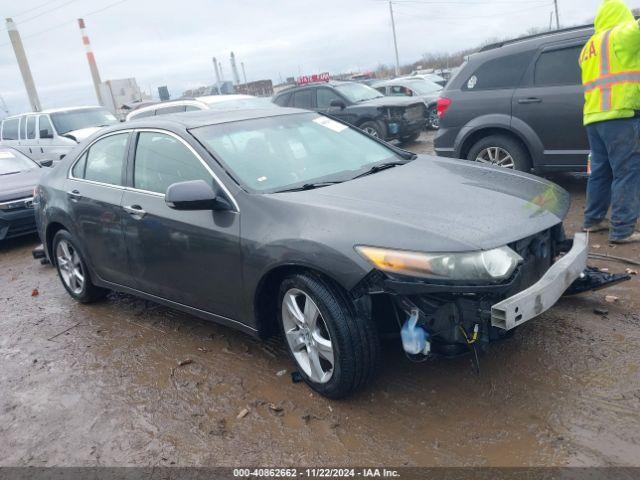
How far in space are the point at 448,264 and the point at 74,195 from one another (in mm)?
3368

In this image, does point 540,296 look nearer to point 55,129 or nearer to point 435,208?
point 435,208

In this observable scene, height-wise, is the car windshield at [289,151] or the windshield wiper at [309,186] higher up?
the car windshield at [289,151]

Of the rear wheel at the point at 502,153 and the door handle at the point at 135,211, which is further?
the rear wheel at the point at 502,153

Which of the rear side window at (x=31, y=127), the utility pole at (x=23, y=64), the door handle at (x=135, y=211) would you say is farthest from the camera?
the utility pole at (x=23, y=64)

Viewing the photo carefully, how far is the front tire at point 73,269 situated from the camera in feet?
15.7

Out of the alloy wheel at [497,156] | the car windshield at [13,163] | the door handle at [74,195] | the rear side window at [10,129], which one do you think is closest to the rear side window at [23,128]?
the rear side window at [10,129]

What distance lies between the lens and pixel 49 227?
5.08m

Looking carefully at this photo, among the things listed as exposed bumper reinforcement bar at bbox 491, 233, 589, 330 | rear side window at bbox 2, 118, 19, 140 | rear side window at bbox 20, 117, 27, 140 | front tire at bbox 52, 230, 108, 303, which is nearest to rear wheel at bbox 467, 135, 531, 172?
exposed bumper reinforcement bar at bbox 491, 233, 589, 330

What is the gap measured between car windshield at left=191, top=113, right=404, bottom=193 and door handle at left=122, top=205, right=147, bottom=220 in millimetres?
670

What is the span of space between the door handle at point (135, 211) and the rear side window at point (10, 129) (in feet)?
40.4

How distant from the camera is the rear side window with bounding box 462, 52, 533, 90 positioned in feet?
20.7

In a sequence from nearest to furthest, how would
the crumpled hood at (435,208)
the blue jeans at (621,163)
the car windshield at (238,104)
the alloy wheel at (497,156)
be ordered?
1. the crumpled hood at (435,208)
2. the blue jeans at (621,163)
3. the alloy wheel at (497,156)
4. the car windshield at (238,104)

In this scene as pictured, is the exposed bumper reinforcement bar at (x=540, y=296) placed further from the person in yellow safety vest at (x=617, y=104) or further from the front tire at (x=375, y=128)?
the front tire at (x=375, y=128)

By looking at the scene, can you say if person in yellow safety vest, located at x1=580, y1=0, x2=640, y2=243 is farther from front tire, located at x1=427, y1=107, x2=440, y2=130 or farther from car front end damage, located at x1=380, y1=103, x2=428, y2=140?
front tire, located at x1=427, y1=107, x2=440, y2=130
